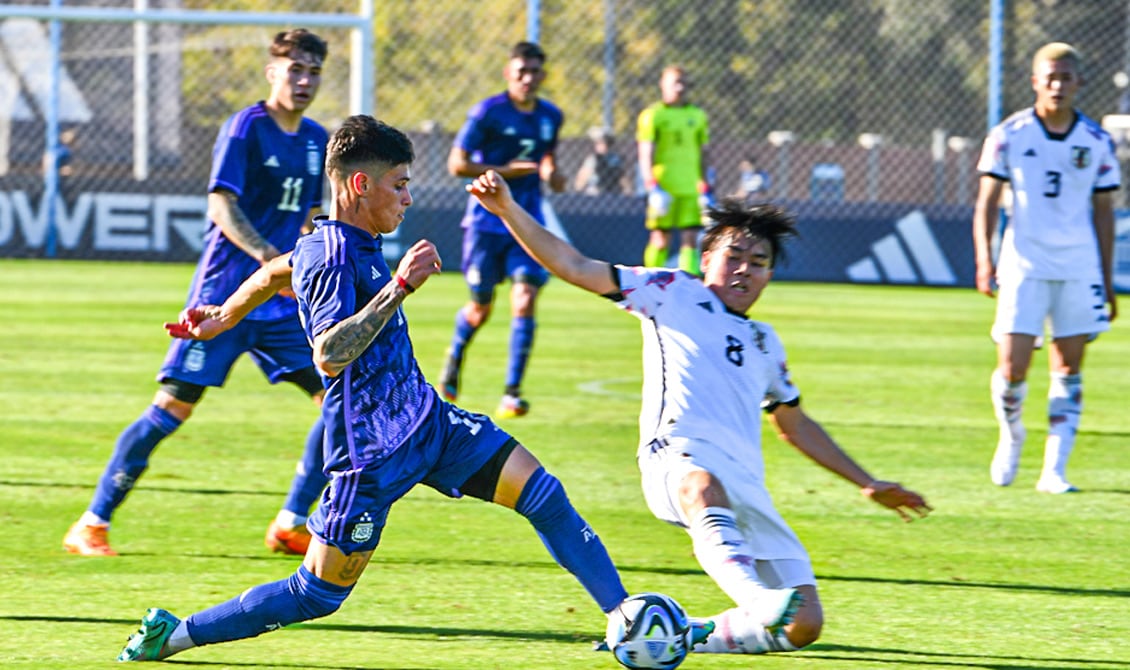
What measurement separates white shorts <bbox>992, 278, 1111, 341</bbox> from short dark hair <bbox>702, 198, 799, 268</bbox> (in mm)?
3657

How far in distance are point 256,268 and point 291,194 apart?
1.28 ft

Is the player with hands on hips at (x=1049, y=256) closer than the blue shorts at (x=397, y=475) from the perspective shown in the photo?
No

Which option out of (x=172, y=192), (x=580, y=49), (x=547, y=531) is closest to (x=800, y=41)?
(x=580, y=49)

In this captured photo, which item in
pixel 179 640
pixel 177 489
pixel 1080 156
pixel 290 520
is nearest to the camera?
pixel 179 640

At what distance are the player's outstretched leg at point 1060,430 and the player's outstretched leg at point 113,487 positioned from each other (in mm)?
4484

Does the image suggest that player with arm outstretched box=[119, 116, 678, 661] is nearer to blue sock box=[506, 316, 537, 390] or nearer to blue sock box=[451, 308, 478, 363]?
blue sock box=[506, 316, 537, 390]

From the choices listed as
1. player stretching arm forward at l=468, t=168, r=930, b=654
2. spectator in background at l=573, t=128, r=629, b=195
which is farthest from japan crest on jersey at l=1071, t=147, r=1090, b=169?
spectator in background at l=573, t=128, r=629, b=195

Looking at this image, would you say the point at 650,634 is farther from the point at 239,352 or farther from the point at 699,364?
the point at 239,352

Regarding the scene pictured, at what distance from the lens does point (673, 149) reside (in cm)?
1698

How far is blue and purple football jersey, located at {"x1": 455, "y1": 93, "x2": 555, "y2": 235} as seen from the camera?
11742mm

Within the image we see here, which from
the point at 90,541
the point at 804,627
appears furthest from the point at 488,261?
the point at 804,627

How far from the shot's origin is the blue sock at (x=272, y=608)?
5105 millimetres

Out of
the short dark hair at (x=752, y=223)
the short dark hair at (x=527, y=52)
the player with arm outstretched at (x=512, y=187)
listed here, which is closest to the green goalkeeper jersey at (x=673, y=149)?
the player with arm outstretched at (x=512, y=187)

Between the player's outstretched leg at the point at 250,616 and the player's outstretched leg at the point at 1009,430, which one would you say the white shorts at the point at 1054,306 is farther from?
the player's outstretched leg at the point at 250,616
